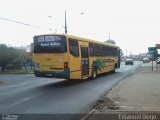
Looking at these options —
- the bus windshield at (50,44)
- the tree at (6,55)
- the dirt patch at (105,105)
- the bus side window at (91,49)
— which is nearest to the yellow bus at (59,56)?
the bus windshield at (50,44)

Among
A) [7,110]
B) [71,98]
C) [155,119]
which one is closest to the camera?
[155,119]

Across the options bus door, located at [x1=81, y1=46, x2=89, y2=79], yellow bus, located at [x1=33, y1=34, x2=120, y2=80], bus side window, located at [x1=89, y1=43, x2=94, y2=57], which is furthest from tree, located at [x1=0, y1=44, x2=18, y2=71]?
yellow bus, located at [x1=33, y1=34, x2=120, y2=80]

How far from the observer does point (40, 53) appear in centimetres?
2042

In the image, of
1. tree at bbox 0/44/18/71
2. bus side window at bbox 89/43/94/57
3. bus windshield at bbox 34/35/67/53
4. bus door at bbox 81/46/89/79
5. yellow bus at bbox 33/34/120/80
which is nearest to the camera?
yellow bus at bbox 33/34/120/80

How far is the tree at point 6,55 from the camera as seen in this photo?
45103mm

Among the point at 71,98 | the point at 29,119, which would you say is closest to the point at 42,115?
the point at 29,119

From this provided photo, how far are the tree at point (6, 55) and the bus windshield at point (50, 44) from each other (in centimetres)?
2521

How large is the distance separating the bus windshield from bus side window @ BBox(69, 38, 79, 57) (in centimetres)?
64

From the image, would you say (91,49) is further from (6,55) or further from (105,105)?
(6,55)

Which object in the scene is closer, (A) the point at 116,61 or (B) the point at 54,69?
(B) the point at 54,69

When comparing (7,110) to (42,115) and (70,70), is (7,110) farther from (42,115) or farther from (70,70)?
(70,70)

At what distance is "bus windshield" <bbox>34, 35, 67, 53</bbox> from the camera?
→ 65.4 feet

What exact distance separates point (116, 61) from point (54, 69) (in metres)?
17.0

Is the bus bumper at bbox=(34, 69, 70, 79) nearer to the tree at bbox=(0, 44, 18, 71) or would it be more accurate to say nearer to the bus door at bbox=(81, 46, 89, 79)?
the bus door at bbox=(81, 46, 89, 79)
